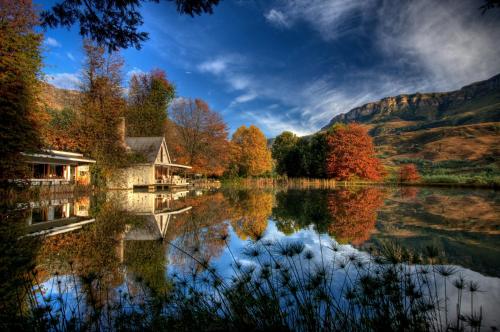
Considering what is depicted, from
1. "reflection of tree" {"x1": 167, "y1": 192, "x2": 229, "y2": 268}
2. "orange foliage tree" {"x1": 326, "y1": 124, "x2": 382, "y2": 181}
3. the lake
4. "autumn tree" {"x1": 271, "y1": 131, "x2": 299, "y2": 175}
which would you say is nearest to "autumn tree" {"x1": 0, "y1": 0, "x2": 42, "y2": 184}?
the lake

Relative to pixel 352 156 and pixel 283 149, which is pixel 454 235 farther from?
pixel 283 149

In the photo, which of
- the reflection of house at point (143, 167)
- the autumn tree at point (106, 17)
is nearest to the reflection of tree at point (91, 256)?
the autumn tree at point (106, 17)

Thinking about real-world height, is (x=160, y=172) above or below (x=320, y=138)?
below

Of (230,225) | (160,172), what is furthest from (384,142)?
(230,225)

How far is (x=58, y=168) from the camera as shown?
2439 centimetres

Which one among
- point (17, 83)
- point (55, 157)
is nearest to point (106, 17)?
point (17, 83)

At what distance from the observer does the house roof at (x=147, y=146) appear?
27.2m

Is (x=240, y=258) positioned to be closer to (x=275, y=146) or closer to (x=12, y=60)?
(x=12, y=60)

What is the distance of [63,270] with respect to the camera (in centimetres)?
370

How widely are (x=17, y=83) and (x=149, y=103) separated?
23.1 meters

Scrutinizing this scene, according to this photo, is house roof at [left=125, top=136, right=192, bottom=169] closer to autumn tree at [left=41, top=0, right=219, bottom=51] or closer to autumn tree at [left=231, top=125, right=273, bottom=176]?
autumn tree at [left=231, top=125, right=273, bottom=176]

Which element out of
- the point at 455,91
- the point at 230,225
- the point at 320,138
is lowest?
the point at 230,225

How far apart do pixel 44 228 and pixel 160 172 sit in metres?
26.9

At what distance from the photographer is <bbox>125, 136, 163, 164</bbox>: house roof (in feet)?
89.3
